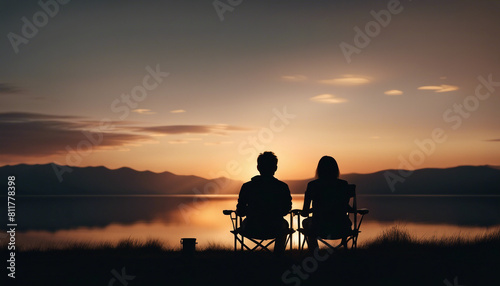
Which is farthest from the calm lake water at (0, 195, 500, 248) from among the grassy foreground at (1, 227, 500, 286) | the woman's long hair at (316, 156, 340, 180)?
the woman's long hair at (316, 156, 340, 180)

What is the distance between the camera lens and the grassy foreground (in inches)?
213

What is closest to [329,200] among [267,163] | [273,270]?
[267,163]

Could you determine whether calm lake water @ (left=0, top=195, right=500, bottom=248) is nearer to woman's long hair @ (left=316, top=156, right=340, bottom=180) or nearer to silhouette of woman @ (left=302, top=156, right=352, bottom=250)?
silhouette of woman @ (left=302, top=156, right=352, bottom=250)

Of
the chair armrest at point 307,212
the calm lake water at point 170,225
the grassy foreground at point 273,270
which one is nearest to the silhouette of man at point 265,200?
the chair armrest at point 307,212

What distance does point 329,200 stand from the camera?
19.8ft

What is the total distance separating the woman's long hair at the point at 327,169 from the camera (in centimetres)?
604

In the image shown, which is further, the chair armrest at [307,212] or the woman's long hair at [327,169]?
the chair armrest at [307,212]

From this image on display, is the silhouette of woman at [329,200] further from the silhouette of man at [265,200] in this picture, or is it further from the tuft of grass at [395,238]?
the tuft of grass at [395,238]

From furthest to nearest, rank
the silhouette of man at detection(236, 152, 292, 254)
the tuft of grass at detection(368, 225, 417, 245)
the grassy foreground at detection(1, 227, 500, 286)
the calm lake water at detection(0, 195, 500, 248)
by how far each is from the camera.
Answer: the calm lake water at detection(0, 195, 500, 248)
the tuft of grass at detection(368, 225, 417, 245)
the silhouette of man at detection(236, 152, 292, 254)
the grassy foreground at detection(1, 227, 500, 286)

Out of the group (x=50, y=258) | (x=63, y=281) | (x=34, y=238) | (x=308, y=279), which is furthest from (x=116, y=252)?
(x=34, y=238)

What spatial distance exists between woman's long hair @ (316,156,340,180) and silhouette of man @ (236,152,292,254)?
1.53ft

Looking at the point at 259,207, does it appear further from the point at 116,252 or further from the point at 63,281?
the point at 116,252

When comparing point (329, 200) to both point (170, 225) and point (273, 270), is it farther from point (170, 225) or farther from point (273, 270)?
point (170, 225)

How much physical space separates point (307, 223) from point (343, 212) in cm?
55
